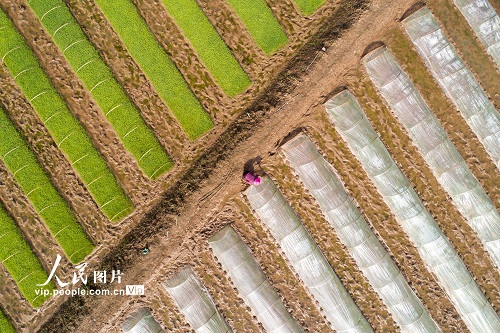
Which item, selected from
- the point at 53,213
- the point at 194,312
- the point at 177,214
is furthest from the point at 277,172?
the point at 53,213

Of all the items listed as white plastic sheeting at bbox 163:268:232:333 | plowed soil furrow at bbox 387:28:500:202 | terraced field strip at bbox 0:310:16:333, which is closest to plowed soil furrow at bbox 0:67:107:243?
white plastic sheeting at bbox 163:268:232:333

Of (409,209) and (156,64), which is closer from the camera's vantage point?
(409,209)

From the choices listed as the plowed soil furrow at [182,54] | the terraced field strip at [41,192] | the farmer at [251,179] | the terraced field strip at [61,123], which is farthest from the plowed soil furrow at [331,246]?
the terraced field strip at [41,192]

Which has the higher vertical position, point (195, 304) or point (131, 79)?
point (131, 79)

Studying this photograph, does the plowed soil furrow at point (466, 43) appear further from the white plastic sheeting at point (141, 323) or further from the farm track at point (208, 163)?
the white plastic sheeting at point (141, 323)

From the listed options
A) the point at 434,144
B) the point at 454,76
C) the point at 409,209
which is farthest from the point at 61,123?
the point at 454,76

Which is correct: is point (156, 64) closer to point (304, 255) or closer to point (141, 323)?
point (304, 255)
